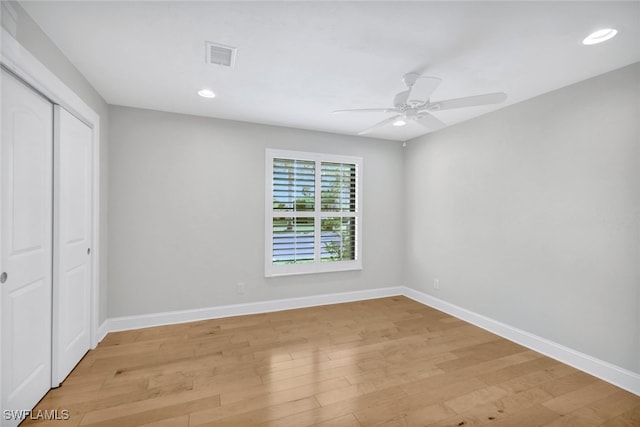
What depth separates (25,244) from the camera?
6.09 ft

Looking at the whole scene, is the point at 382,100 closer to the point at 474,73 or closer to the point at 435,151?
the point at 474,73

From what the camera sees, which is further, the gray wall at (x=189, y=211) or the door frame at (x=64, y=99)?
the gray wall at (x=189, y=211)

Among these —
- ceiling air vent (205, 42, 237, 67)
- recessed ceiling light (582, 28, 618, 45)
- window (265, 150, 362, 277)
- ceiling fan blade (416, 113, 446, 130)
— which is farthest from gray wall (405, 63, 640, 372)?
ceiling air vent (205, 42, 237, 67)

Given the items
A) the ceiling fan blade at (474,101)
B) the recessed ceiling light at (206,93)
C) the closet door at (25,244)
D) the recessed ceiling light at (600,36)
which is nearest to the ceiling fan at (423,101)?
the ceiling fan blade at (474,101)

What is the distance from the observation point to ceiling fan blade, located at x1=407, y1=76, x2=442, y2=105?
6.65 ft

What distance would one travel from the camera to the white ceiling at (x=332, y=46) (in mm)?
1669

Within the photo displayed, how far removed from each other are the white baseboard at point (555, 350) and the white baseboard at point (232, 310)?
3.62 feet

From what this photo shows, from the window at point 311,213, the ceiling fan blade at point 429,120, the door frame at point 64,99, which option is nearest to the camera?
the door frame at point 64,99

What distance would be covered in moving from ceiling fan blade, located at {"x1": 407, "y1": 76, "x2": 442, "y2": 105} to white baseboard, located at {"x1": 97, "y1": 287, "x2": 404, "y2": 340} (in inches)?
114

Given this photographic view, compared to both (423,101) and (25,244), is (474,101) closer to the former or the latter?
(423,101)

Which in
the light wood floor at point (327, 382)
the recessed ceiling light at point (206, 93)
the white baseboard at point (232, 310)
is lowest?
the light wood floor at point (327, 382)

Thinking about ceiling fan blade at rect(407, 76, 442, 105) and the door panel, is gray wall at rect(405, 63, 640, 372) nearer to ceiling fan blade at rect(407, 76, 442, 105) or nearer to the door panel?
ceiling fan blade at rect(407, 76, 442, 105)

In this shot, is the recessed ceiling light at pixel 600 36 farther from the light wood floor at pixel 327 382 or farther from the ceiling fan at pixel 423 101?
the light wood floor at pixel 327 382

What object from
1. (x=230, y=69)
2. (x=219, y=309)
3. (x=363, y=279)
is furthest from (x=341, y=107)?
(x=219, y=309)
